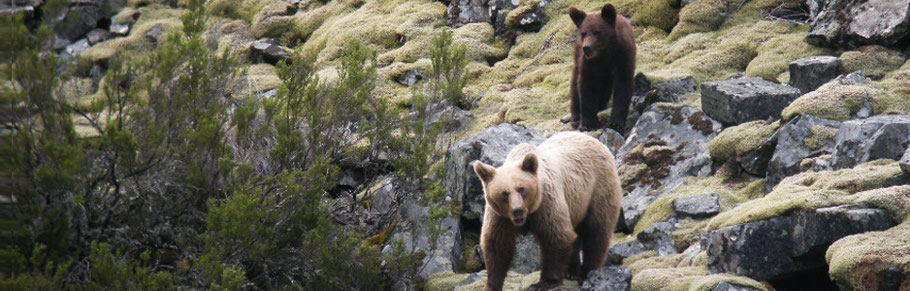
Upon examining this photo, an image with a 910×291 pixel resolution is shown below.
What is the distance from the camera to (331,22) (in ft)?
69.8

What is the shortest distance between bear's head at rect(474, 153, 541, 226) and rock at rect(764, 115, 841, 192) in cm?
360

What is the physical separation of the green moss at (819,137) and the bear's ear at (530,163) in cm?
399

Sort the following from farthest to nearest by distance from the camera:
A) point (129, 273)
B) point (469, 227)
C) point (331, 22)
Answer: point (331, 22)
point (469, 227)
point (129, 273)

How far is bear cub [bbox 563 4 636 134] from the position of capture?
1202cm

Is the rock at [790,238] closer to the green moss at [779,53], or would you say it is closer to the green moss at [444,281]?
the green moss at [444,281]

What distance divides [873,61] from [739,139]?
3031 millimetres

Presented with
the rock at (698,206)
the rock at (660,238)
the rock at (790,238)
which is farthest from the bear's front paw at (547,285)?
the rock at (698,206)

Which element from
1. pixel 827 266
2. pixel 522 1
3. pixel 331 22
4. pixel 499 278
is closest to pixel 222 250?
pixel 499 278

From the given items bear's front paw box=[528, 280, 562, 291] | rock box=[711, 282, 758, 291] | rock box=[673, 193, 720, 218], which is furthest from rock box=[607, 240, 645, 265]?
rock box=[711, 282, 758, 291]

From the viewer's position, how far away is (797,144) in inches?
369

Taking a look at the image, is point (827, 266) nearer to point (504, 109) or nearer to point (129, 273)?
point (129, 273)

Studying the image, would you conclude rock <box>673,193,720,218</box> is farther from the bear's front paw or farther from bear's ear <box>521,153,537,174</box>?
bear's ear <box>521,153,537,174</box>

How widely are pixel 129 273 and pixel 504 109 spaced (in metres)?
8.65

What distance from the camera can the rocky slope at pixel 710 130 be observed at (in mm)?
7105
